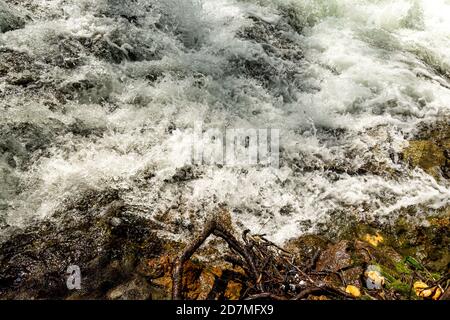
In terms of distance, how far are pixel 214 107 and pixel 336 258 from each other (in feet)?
7.65

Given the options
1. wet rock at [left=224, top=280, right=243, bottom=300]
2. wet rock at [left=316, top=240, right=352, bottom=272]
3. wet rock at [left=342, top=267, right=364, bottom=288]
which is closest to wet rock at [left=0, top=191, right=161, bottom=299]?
wet rock at [left=224, top=280, right=243, bottom=300]

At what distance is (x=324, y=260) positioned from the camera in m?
3.07

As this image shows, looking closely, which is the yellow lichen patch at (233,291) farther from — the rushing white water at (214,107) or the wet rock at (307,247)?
the rushing white water at (214,107)

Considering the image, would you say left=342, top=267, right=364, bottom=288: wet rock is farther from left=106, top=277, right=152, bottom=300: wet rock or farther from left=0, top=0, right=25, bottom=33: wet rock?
left=0, top=0, right=25, bottom=33: wet rock

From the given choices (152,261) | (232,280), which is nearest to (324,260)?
(232,280)

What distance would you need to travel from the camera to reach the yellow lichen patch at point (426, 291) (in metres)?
2.35

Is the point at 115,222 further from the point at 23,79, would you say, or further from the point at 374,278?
the point at 23,79

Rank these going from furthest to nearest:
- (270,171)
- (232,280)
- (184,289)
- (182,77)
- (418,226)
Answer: (182,77) → (270,171) → (418,226) → (232,280) → (184,289)

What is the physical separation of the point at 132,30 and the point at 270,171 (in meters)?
3.15

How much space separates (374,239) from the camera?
11.1 ft

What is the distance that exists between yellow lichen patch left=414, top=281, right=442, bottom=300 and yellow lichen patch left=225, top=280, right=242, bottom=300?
1.17 m

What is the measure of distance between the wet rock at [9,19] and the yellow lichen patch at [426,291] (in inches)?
217
